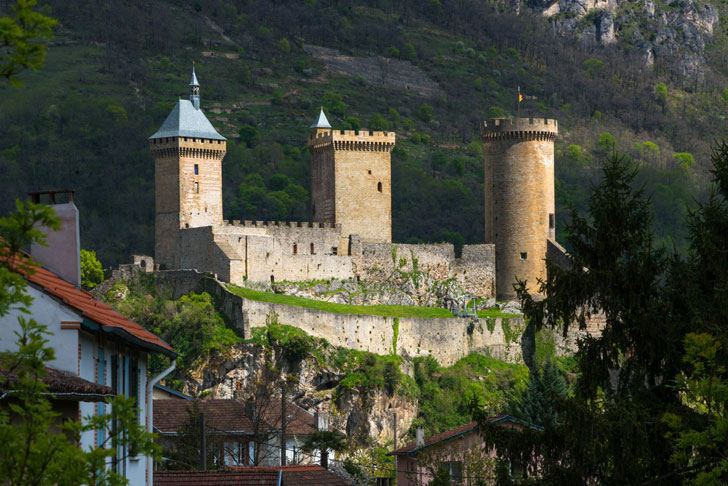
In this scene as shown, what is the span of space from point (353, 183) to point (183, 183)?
9791 mm

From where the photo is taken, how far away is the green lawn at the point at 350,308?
6366 centimetres

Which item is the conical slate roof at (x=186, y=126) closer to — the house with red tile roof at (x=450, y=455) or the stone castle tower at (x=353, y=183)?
the stone castle tower at (x=353, y=183)

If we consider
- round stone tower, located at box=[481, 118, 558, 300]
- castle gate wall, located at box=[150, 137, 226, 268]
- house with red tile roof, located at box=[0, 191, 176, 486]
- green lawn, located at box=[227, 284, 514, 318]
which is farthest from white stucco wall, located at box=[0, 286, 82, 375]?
round stone tower, located at box=[481, 118, 558, 300]

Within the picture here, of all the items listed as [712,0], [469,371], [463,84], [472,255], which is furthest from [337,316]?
[712,0]

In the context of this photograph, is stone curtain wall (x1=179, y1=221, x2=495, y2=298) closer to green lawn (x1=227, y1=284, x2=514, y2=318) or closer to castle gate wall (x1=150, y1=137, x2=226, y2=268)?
castle gate wall (x1=150, y1=137, x2=226, y2=268)

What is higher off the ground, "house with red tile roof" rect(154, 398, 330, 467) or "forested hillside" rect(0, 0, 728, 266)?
"forested hillside" rect(0, 0, 728, 266)

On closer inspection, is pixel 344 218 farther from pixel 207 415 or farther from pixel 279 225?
pixel 207 415

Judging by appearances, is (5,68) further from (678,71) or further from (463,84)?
(678,71)

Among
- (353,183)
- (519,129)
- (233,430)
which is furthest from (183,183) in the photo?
Answer: (233,430)

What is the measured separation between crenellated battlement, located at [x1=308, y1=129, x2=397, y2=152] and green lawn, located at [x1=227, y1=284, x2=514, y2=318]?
8.60m

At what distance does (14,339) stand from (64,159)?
103259 mm

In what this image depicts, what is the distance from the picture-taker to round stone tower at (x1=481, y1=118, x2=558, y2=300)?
75.4 meters

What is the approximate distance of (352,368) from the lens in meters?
63.7

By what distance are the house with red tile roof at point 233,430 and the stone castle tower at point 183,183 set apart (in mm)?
22988
